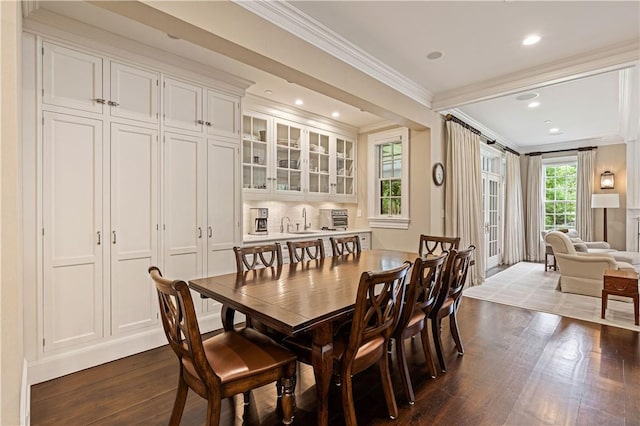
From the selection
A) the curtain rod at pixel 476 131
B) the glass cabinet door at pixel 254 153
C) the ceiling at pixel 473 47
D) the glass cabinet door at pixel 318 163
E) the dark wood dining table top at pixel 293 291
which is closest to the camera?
the dark wood dining table top at pixel 293 291

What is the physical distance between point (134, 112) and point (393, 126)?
365cm

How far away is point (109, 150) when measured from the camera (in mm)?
2725

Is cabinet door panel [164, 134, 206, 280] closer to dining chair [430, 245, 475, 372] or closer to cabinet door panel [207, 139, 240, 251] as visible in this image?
cabinet door panel [207, 139, 240, 251]

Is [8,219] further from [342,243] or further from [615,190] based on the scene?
[615,190]

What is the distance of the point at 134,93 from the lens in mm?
2855

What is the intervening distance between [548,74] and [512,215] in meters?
4.69

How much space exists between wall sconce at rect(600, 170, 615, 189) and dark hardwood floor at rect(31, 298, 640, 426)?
17.3 feet

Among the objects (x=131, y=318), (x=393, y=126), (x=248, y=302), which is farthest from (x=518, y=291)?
(x=131, y=318)

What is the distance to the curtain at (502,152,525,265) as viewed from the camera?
7.37m

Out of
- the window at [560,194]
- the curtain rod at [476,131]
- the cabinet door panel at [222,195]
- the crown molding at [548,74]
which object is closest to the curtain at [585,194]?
the window at [560,194]

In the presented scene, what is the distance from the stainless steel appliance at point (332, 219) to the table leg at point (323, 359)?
3646 mm

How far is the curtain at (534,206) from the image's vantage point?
7801 millimetres

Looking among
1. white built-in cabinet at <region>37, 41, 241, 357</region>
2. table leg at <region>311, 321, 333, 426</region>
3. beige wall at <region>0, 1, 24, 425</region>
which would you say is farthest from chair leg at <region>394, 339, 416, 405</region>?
white built-in cabinet at <region>37, 41, 241, 357</region>

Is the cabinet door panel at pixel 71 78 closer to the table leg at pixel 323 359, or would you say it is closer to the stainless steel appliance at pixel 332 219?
the table leg at pixel 323 359
